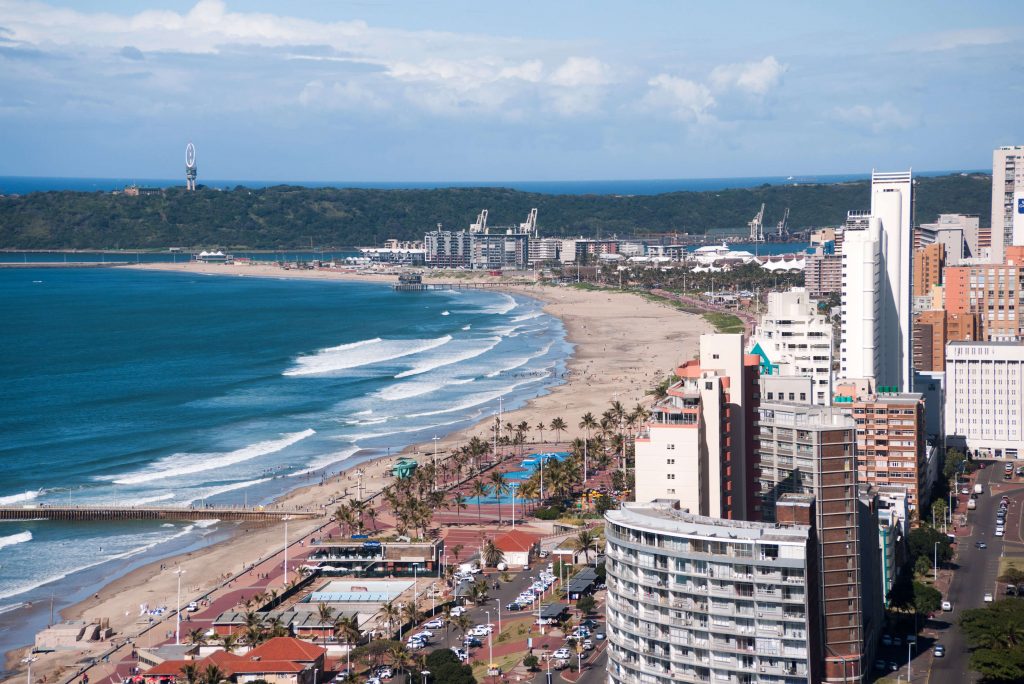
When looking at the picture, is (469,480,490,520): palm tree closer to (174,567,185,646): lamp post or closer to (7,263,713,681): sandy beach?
(7,263,713,681): sandy beach

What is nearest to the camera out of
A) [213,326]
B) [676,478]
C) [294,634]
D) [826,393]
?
[676,478]

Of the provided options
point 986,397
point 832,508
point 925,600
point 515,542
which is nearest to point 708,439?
point 832,508

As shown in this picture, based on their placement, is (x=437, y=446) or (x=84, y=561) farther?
(x=437, y=446)

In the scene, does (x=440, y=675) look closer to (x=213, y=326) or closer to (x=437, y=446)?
(x=437, y=446)

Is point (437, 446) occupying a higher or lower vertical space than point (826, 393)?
lower

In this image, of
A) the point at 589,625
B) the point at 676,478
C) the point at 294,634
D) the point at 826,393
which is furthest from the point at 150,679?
the point at 826,393

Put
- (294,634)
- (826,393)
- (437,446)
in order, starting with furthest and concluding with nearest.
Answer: (437,446) < (826,393) < (294,634)

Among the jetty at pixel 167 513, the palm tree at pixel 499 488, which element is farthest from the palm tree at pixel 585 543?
the jetty at pixel 167 513
